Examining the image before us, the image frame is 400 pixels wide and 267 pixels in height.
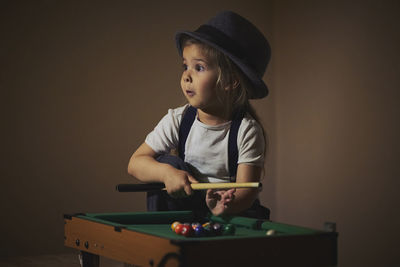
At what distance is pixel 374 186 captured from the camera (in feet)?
8.64

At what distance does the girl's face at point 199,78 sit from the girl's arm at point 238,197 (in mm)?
258

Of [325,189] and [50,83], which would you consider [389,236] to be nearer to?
[325,189]

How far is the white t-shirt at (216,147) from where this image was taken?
6.22 feet

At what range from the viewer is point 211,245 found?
47.0 inches

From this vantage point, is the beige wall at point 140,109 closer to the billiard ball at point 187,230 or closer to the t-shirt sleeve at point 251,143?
the t-shirt sleeve at point 251,143

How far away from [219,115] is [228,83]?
0.12m

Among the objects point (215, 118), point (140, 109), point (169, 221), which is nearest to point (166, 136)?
point (215, 118)

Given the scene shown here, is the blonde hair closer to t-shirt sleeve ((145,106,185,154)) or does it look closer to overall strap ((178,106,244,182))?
overall strap ((178,106,244,182))

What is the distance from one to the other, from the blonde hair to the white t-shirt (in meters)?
0.05

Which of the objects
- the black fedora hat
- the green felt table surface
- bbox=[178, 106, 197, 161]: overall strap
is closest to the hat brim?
the black fedora hat

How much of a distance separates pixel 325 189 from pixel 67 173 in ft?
4.39

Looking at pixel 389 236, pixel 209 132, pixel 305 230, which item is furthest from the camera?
pixel 389 236

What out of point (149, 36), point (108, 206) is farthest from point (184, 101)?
point (108, 206)

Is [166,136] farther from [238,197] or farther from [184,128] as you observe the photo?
[238,197]
